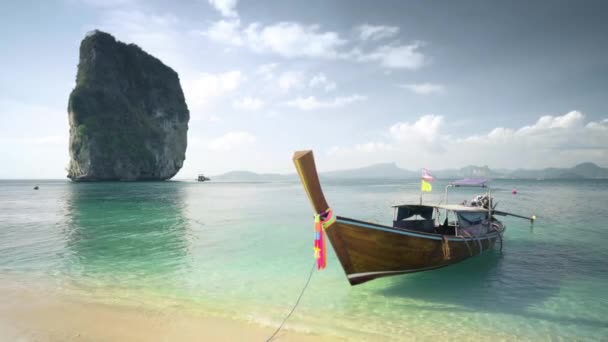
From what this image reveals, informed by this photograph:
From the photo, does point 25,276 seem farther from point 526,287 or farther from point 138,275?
point 526,287

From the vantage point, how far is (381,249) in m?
8.16

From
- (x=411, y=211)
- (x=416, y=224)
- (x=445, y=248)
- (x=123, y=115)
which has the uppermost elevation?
(x=123, y=115)

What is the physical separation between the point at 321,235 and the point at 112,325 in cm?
473

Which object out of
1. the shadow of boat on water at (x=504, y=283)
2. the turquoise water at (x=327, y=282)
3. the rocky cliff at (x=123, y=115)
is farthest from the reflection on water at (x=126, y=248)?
the rocky cliff at (x=123, y=115)

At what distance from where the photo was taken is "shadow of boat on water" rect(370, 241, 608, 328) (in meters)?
7.62

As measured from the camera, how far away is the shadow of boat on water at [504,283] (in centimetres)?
762

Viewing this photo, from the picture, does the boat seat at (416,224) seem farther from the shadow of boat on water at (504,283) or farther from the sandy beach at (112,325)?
the sandy beach at (112,325)

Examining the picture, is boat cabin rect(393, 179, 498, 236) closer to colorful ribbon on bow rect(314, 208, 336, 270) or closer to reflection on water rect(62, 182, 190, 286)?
colorful ribbon on bow rect(314, 208, 336, 270)

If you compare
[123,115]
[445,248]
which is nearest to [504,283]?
[445,248]

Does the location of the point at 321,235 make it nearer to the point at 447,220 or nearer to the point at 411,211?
the point at 411,211

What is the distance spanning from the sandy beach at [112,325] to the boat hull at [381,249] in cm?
229

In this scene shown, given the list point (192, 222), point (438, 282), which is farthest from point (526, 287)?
point (192, 222)

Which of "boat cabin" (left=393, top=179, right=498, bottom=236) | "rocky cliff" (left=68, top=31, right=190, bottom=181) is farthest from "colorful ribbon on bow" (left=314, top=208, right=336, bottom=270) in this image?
"rocky cliff" (left=68, top=31, right=190, bottom=181)

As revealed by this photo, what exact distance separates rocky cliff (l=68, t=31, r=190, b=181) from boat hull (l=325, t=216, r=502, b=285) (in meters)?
91.9
